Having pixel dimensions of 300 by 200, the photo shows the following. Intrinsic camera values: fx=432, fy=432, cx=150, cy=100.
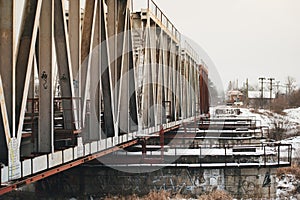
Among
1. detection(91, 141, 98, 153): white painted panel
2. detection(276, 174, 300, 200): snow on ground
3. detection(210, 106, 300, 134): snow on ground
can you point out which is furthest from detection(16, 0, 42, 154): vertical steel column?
detection(210, 106, 300, 134): snow on ground

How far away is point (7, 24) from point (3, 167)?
2067 millimetres

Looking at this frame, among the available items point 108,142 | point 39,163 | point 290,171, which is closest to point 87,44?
point 108,142

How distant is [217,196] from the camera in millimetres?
19578

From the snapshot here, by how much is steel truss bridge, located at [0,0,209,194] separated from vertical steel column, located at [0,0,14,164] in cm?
1

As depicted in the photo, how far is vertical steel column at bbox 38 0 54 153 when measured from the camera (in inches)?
302

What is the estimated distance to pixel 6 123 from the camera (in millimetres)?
6137

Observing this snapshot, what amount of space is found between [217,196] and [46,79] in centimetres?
1357

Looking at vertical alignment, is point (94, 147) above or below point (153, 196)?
above

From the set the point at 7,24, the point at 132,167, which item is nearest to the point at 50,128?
the point at 7,24

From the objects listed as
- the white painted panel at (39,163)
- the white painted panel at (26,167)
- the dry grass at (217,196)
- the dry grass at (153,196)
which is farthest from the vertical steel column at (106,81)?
the dry grass at (217,196)

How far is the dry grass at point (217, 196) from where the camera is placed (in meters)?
19.4

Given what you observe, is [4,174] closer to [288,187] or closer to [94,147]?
[94,147]

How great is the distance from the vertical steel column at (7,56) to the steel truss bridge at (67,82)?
1cm

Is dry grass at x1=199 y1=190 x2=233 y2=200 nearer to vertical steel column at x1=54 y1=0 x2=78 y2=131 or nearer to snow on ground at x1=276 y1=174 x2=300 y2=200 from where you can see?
snow on ground at x1=276 y1=174 x2=300 y2=200
